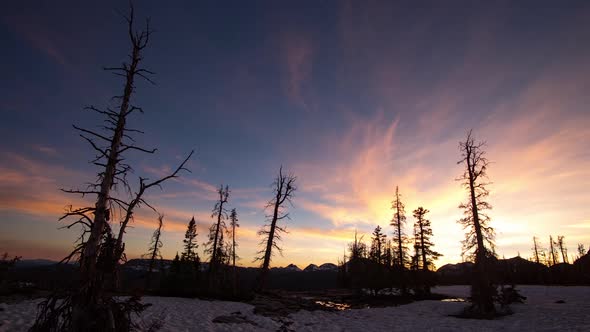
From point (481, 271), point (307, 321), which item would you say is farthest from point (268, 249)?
point (481, 271)

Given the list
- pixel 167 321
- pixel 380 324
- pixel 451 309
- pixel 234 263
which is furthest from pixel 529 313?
pixel 234 263

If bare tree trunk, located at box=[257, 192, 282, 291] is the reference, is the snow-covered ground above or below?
below

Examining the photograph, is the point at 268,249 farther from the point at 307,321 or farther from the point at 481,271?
the point at 481,271

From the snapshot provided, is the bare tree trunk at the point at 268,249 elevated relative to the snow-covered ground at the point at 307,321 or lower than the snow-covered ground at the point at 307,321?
elevated

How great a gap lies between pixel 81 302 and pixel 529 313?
893 inches

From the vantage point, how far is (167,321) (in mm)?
12594

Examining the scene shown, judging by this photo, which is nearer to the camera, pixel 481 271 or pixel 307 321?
pixel 307 321

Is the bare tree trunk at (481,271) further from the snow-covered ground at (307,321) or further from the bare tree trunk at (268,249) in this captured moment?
the bare tree trunk at (268,249)

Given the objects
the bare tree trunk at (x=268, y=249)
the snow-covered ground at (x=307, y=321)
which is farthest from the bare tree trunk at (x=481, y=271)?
the bare tree trunk at (x=268, y=249)

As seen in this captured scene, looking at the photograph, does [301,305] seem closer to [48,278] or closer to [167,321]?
[167,321]

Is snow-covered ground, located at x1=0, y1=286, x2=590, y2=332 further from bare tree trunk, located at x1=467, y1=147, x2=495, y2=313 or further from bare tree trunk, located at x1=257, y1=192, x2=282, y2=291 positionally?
bare tree trunk, located at x1=257, y1=192, x2=282, y2=291

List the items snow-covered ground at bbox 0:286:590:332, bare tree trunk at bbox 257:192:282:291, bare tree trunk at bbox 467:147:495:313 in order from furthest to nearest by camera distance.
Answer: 1. bare tree trunk at bbox 257:192:282:291
2. bare tree trunk at bbox 467:147:495:313
3. snow-covered ground at bbox 0:286:590:332

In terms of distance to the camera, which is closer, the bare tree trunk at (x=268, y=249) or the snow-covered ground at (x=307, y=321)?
the snow-covered ground at (x=307, y=321)

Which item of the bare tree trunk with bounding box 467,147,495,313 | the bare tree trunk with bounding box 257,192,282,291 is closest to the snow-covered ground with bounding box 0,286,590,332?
the bare tree trunk with bounding box 467,147,495,313
